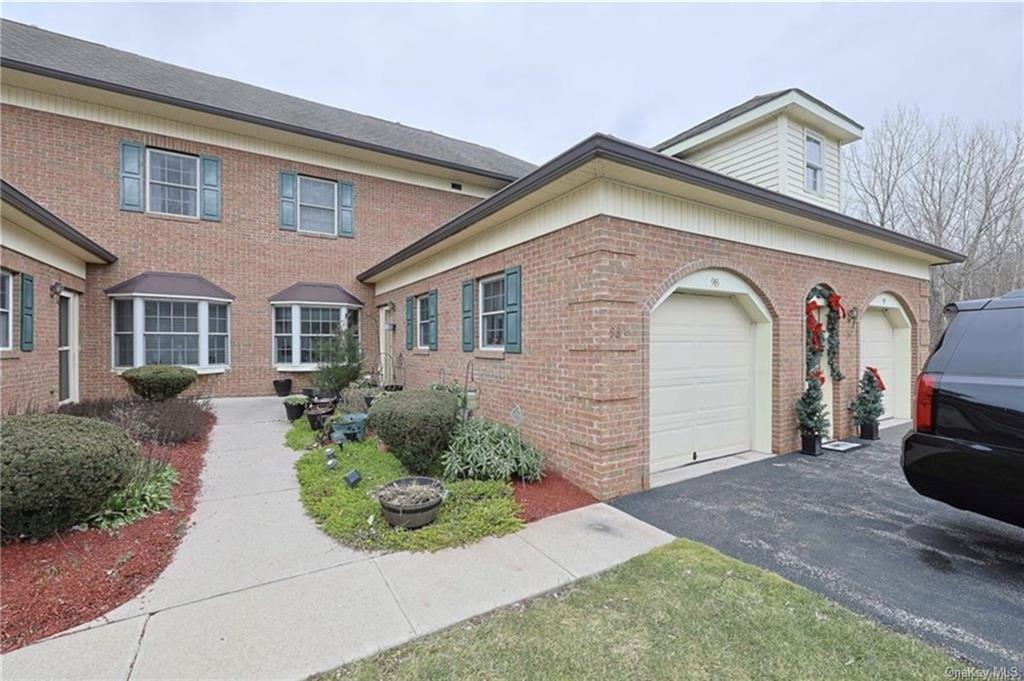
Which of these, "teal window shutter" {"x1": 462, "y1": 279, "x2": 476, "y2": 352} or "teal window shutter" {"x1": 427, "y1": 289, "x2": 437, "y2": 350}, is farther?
"teal window shutter" {"x1": 427, "y1": 289, "x2": 437, "y2": 350}

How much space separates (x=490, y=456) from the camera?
5133 mm

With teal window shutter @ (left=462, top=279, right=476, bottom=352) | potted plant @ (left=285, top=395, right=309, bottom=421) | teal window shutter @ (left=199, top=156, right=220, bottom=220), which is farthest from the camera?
teal window shutter @ (left=199, top=156, right=220, bottom=220)

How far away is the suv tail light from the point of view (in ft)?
10.9

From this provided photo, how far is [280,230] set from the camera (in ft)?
39.6

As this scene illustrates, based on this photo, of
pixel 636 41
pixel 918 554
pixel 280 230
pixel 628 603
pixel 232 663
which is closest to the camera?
pixel 232 663

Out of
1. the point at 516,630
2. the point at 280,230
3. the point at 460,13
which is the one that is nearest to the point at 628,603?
the point at 516,630

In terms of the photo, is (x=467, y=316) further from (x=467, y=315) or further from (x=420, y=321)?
(x=420, y=321)

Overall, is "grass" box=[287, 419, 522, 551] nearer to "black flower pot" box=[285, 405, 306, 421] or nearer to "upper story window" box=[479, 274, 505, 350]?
"upper story window" box=[479, 274, 505, 350]

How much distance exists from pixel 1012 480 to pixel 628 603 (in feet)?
8.68

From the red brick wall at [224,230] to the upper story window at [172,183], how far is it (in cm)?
25

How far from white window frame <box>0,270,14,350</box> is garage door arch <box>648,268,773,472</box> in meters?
9.58

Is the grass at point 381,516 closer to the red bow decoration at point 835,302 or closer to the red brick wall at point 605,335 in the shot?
the red brick wall at point 605,335

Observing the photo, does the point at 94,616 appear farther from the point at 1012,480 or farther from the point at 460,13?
the point at 460,13

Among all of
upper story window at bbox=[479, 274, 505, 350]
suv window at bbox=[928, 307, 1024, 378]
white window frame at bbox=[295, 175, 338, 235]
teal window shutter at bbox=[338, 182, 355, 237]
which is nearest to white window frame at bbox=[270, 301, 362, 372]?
white window frame at bbox=[295, 175, 338, 235]
